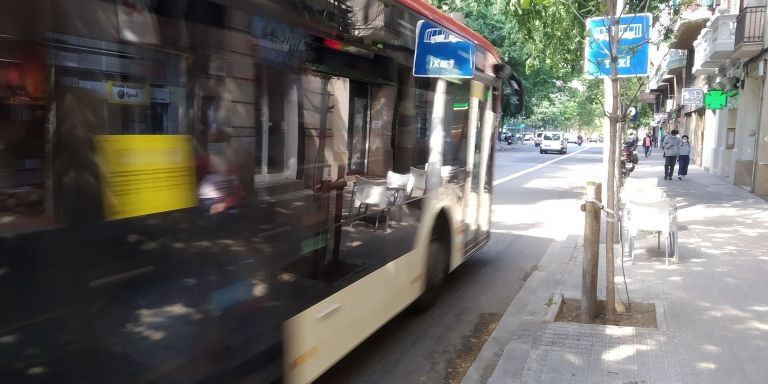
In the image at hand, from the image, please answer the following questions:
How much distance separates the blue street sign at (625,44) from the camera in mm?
5348

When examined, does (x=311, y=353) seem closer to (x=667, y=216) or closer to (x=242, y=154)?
(x=242, y=154)

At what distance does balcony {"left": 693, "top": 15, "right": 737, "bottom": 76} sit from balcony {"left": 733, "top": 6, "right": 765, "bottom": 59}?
1.24 metres

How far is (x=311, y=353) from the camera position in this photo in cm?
343

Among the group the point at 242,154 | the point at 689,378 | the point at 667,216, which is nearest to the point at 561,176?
the point at 667,216

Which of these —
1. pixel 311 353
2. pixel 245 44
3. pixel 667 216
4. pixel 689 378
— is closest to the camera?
pixel 245 44

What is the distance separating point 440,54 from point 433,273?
2140 mm

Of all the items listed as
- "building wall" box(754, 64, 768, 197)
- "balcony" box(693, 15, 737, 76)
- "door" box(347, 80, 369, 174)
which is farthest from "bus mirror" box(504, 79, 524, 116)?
"balcony" box(693, 15, 737, 76)

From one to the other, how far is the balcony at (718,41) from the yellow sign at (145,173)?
63.1 ft

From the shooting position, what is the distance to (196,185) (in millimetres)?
2648

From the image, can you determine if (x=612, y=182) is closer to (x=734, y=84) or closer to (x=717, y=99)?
(x=734, y=84)

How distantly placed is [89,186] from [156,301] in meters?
0.57

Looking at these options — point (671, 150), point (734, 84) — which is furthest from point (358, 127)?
point (734, 84)

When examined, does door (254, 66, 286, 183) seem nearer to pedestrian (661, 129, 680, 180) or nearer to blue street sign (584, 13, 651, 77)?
blue street sign (584, 13, 651, 77)

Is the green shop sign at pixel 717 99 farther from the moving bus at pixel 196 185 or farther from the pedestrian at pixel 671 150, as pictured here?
the moving bus at pixel 196 185
